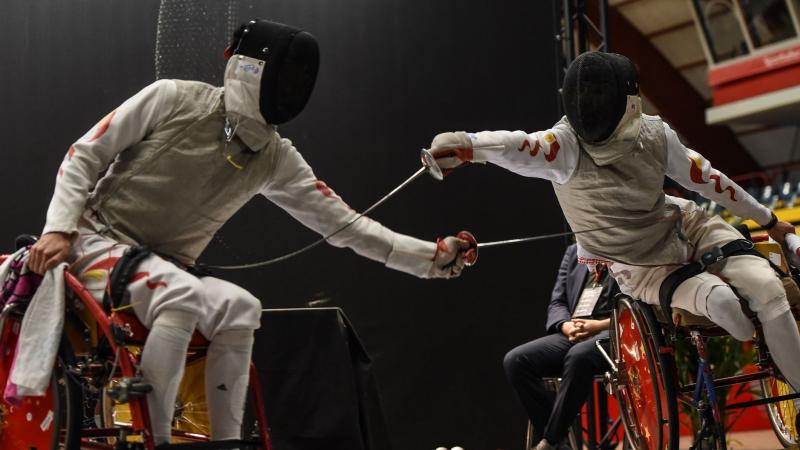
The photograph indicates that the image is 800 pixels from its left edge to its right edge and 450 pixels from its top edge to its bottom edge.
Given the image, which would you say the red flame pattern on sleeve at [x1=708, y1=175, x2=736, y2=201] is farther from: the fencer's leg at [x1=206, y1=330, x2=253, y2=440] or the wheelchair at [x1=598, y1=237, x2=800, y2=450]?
the fencer's leg at [x1=206, y1=330, x2=253, y2=440]

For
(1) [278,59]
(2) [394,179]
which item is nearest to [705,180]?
(1) [278,59]

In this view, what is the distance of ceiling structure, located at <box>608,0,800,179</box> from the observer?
11.6m

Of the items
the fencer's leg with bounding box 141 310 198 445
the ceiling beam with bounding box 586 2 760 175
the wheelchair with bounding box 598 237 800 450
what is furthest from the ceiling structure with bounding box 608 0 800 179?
the fencer's leg with bounding box 141 310 198 445

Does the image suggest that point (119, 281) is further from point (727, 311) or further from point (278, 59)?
point (727, 311)

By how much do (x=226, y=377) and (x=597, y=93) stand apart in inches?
55.3

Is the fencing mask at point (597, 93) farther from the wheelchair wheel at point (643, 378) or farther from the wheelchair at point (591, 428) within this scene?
the wheelchair at point (591, 428)

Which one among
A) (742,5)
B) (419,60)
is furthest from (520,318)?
(742,5)

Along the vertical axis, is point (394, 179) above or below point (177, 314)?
below

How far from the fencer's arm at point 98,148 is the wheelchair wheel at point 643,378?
149cm

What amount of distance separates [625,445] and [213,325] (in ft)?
5.61

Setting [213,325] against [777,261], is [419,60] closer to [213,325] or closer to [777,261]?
[777,261]

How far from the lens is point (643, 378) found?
2.63m

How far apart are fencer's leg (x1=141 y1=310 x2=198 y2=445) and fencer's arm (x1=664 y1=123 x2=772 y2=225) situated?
1649 millimetres

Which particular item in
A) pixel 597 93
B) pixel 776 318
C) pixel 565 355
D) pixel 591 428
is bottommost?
pixel 591 428
